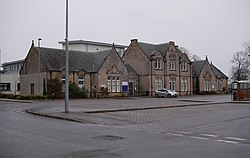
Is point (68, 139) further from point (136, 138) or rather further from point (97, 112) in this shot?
point (97, 112)

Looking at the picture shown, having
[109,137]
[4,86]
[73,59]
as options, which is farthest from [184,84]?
[109,137]

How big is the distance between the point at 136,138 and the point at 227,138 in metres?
3.41

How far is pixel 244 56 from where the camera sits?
82.8 m

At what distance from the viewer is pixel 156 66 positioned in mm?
60625

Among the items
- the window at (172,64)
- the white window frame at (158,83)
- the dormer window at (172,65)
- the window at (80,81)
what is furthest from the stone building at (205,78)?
the window at (80,81)

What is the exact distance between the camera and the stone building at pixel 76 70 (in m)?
47.2

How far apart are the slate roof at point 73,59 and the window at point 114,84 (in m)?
3.28

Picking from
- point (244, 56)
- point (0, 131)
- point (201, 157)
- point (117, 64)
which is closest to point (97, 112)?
point (0, 131)

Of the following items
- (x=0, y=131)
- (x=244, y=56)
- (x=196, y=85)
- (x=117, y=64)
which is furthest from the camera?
(x=244, y=56)

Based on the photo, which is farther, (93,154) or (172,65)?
(172,65)

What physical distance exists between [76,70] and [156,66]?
56.5 feet

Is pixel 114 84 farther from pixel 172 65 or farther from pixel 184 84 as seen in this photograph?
pixel 184 84

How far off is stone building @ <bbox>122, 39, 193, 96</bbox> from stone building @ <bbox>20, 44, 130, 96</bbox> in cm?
432

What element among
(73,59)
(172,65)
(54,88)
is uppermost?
(73,59)
